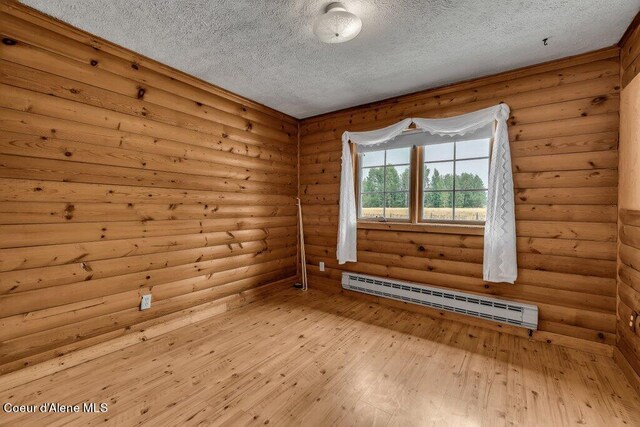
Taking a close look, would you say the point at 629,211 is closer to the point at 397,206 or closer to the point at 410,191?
the point at 410,191

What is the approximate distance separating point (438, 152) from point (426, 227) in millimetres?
844

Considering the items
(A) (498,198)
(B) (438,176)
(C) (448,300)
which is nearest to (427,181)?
(B) (438,176)

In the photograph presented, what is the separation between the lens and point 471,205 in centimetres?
294

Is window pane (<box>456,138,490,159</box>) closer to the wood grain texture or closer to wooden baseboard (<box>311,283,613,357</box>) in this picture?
the wood grain texture

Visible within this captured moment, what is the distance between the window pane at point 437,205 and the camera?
3068mm

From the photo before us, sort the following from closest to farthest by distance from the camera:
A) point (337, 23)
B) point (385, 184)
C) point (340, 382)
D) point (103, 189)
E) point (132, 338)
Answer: point (337, 23) → point (340, 382) → point (103, 189) → point (132, 338) → point (385, 184)

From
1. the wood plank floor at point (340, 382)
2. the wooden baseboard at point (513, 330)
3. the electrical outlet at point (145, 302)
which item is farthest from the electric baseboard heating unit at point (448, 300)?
the electrical outlet at point (145, 302)

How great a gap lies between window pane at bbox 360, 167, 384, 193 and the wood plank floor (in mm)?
1680

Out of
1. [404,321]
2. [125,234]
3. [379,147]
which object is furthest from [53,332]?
[379,147]

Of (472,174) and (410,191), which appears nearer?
(472,174)

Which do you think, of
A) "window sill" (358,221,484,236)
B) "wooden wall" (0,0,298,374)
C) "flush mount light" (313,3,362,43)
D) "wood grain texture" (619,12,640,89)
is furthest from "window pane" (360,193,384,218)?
"wood grain texture" (619,12,640,89)

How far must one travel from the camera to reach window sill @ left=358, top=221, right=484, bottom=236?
2835mm

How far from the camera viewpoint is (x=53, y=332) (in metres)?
2.01

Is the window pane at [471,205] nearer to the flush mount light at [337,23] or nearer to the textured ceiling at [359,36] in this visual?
the textured ceiling at [359,36]
